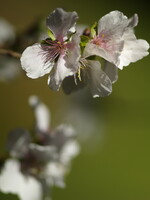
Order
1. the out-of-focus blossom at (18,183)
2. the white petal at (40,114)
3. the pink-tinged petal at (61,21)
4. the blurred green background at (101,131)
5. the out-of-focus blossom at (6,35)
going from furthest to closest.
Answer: the blurred green background at (101,131) → the out-of-focus blossom at (6,35) → the white petal at (40,114) → the out-of-focus blossom at (18,183) → the pink-tinged petal at (61,21)

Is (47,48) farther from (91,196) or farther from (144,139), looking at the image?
(144,139)

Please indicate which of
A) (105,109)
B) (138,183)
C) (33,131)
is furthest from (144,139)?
(33,131)


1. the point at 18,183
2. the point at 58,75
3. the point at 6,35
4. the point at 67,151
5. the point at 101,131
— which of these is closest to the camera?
the point at 58,75

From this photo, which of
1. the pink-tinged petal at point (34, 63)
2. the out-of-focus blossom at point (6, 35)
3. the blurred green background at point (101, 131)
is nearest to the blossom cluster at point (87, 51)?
the pink-tinged petal at point (34, 63)

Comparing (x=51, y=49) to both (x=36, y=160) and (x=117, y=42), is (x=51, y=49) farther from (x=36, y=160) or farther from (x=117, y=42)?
(x=36, y=160)

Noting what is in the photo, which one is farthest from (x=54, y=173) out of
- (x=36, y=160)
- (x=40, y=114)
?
(x=40, y=114)

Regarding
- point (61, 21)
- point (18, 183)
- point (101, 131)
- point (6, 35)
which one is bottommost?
point (18, 183)

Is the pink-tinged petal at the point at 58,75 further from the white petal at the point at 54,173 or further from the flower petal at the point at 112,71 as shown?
the white petal at the point at 54,173
